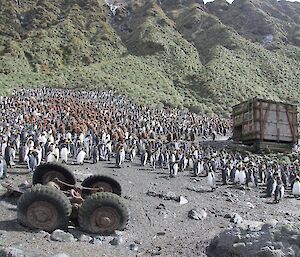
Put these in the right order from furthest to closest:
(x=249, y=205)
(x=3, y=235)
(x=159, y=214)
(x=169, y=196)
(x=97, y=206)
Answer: (x=249, y=205) < (x=169, y=196) < (x=159, y=214) < (x=97, y=206) < (x=3, y=235)

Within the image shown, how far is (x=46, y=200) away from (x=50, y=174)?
3.08 meters

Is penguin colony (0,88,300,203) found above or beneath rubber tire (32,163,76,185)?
above

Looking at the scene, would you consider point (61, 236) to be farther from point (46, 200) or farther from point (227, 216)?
point (227, 216)

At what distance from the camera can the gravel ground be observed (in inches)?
431

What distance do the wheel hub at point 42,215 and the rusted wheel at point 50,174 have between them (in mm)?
2954

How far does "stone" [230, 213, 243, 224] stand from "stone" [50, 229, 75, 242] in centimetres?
596

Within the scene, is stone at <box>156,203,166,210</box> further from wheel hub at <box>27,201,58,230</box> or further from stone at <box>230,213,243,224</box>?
wheel hub at <box>27,201,58,230</box>

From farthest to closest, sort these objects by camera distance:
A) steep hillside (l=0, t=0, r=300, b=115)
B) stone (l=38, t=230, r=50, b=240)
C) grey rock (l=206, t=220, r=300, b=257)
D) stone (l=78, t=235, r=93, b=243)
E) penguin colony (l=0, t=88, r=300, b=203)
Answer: steep hillside (l=0, t=0, r=300, b=115), penguin colony (l=0, t=88, r=300, b=203), stone (l=78, t=235, r=93, b=243), stone (l=38, t=230, r=50, b=240), grey rock (l=206, t=220, r=300, b=257)

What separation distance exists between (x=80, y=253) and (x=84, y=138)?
54.8 feet

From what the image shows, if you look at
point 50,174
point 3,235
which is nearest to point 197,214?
point 50,174

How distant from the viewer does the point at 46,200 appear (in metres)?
11.6

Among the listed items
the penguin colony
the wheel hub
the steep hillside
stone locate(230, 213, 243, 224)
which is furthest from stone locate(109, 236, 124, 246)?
the steep hillside

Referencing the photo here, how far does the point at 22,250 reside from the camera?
31.3 feet

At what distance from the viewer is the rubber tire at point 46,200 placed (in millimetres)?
11508
